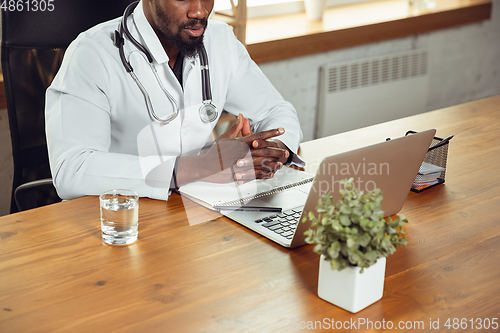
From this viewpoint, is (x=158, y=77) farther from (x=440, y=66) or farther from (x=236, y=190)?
(x=440, y=66)

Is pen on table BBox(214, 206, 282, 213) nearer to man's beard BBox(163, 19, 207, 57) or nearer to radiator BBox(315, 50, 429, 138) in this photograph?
man's beard BBox(163, 19, 207, 57)

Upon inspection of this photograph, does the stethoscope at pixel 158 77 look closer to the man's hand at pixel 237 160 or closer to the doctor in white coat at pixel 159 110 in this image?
the doctor in white coat at pixel 159 110

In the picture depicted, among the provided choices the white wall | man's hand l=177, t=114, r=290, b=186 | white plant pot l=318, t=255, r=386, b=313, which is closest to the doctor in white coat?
man's hand l=177, t=114, r=290, b=186

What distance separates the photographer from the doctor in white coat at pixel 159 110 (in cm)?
126

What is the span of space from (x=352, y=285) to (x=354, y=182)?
0.62 feet

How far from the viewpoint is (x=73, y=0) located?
156 cm

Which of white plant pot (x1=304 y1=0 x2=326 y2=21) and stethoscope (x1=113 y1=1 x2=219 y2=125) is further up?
white plant pot (x1=304 y1=0 x2=326 y2=21)

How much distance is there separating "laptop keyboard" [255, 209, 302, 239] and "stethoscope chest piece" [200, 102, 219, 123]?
57cm

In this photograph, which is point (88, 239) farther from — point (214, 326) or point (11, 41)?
point (11, 41)

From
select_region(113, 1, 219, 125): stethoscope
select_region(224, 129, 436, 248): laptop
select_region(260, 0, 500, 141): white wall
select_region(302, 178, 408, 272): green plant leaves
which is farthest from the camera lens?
select_region(260, 0, 500, 141): white wall

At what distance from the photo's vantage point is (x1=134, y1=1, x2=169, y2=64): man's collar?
152 cm

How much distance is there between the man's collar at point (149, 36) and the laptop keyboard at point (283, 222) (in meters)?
0.66

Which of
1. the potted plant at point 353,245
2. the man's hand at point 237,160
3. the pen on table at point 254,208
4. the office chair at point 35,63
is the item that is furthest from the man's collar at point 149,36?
→ the potted plant at point 353,245

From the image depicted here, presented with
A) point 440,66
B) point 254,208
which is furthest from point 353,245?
point 440,66
